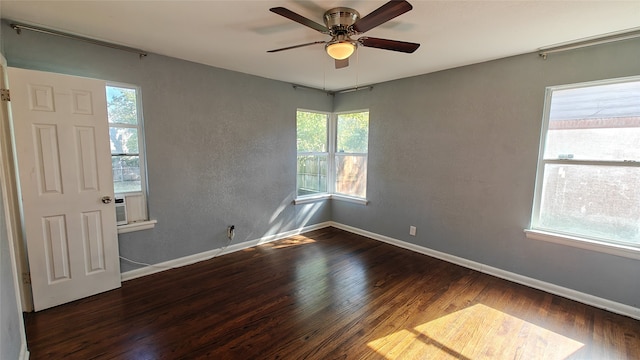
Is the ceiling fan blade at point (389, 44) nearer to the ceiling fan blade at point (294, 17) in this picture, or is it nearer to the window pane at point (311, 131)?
the ceiling fan blade at point (294, 17)

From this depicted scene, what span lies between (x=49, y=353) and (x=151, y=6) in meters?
2.50

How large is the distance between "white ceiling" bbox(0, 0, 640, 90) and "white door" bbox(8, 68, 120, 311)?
561mm

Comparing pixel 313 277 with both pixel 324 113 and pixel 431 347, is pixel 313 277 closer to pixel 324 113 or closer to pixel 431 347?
pixel 431 347

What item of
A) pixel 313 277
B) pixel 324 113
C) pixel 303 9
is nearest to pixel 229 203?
pixel 313 277

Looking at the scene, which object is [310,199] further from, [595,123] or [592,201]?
[595,123]

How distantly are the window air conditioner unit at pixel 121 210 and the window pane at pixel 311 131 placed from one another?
248 cm

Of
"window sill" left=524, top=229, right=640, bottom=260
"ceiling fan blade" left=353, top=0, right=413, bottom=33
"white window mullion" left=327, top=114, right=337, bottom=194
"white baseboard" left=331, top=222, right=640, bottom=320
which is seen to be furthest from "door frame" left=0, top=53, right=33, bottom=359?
"window sill" left=524, top=229, right=640, bottom=260

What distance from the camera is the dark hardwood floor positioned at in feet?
6.30

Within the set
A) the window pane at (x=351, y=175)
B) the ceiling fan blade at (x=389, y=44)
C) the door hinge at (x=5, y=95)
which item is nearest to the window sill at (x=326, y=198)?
the window pane at (x=351, y=175)

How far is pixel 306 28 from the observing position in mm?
2217

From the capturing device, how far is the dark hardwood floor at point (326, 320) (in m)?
1.92

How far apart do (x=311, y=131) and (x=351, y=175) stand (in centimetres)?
102

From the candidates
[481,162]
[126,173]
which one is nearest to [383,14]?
[481,162]

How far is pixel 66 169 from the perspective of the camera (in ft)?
7.74
